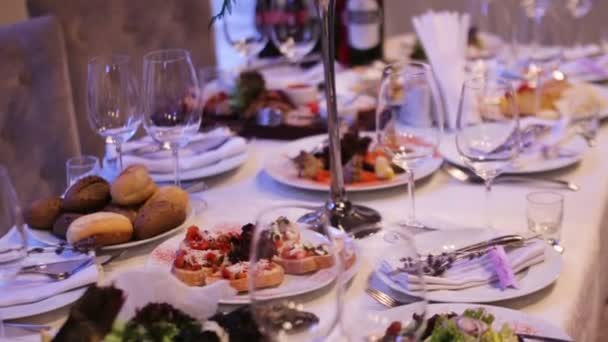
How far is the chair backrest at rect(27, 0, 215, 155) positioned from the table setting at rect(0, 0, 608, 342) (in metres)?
0.48

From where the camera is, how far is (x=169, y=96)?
1419 millimetres

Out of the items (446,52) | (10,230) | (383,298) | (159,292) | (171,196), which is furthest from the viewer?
(446,52)

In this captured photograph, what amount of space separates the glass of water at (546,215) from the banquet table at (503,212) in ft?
0.06

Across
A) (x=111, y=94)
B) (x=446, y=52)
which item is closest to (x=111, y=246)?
(x=111, y=94)

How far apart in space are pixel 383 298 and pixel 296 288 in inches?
12.4

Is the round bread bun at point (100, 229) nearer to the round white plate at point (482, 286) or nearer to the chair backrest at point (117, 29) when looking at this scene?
the round white plate at point (482, 286)

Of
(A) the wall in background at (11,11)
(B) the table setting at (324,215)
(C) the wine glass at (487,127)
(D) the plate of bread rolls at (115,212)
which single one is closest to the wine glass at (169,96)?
(B) the table setting at (324,215)

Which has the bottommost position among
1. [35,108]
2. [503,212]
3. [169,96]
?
[503,212]

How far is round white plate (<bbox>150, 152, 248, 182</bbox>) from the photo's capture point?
1618 millimetres

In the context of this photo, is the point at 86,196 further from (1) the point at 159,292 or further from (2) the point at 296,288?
(2) the point at 296,288

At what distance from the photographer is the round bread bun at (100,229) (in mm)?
1249

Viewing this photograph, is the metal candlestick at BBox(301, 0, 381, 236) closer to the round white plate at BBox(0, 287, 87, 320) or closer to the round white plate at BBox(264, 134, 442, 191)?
the round white plate at BBox(264, 134, 442, 191)

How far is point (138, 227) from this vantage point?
1.29 metres

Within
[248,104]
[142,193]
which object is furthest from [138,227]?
[248,104]
